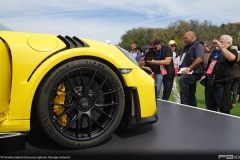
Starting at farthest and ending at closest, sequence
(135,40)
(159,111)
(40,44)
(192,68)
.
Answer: (135,40), (192,68), (159,111), (40,44)

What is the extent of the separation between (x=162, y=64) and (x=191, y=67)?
26.2 inches

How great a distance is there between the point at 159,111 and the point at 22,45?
227 cm

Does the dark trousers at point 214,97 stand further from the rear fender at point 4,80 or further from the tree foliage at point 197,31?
the tree foliage at point 197,31

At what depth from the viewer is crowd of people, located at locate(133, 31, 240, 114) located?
387cm

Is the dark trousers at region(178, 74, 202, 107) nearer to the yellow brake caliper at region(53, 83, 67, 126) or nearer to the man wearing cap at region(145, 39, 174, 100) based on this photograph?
the man wearing cap at region(145, 39, 174, 100)

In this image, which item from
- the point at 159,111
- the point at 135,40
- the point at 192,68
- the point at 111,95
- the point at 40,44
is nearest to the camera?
the point at 40,44

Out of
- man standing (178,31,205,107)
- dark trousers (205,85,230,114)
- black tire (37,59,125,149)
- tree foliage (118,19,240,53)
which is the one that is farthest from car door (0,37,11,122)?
tree foliage (118,19,240,53)

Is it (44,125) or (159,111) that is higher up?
(44,125)

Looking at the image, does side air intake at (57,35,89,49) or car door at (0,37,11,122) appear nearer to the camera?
car door at (0,37,11,122)

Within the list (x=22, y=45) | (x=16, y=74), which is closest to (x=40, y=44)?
(x=22, y=45)

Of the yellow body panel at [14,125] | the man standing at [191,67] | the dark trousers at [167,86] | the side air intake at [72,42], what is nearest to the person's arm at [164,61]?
the man standing at [191,67]

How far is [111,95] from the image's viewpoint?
221cm

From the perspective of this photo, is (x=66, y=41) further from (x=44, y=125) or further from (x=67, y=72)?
(x=44, y=125)

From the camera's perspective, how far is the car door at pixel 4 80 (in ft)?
6.17
